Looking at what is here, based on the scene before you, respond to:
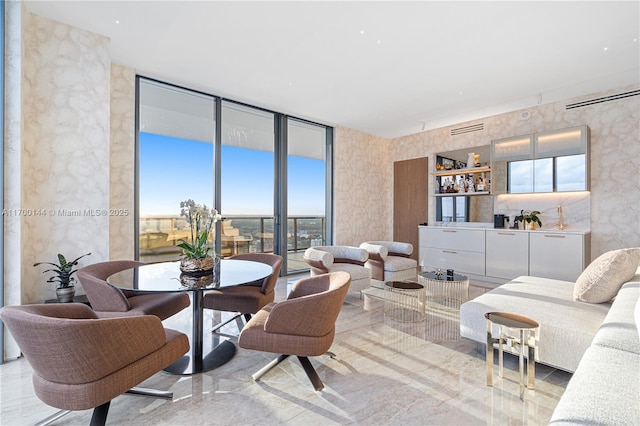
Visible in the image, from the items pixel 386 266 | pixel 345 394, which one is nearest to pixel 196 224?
pixel 345 394

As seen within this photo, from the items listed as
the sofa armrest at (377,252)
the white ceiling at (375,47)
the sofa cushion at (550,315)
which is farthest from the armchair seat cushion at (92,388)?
the sofa armrest at (377,252)

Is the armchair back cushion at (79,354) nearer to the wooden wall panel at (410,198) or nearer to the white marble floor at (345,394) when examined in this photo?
the white marble floor at (345,394)

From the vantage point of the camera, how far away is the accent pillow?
2.33 meters

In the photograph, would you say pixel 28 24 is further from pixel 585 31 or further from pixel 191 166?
pixel 585 31

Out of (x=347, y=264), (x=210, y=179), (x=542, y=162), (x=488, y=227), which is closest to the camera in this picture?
(x=347, y=264)

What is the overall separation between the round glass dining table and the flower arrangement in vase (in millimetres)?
76

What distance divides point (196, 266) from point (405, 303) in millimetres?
2659

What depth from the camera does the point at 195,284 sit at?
2096mm

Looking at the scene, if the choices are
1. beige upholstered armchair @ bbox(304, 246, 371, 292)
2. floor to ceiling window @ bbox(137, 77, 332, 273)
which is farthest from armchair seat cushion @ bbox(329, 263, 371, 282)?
floor to ceiling window @ bbox(137, 77, 332, 273)

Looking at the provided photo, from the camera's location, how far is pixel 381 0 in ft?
8.46

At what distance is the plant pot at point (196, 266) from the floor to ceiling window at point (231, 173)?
1.78 metres

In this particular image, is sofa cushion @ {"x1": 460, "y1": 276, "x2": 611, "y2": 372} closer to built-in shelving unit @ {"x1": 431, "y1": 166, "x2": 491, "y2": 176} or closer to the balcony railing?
the balcony railing

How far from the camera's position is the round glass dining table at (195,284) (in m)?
2.05

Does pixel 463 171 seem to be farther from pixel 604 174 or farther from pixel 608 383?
pixel 608 383
